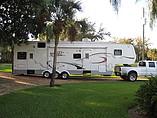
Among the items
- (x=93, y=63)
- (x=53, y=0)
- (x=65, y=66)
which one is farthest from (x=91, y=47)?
(x=53, y=0)

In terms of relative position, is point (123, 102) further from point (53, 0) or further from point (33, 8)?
point (33, 8)

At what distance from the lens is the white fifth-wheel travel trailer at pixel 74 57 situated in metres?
13.2

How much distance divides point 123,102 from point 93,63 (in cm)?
781

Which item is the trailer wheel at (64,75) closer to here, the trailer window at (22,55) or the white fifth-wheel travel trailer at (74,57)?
the white fifth-wheel travel trailer at (74,57)

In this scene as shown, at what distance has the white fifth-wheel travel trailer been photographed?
13164 millimetres

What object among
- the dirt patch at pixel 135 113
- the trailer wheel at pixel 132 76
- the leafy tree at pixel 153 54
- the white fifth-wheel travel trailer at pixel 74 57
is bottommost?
the dirt patch at pixel 135 113

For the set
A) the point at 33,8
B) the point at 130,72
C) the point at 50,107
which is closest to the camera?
the point at 50,107

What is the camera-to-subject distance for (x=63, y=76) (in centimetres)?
1318

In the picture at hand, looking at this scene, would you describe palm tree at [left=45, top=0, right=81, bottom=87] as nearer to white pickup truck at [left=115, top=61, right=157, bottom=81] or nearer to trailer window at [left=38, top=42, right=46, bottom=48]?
trailer window at [left=38, top=42, right=46, bottom=48]

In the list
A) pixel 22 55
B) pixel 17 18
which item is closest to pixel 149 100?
pixel 17 18

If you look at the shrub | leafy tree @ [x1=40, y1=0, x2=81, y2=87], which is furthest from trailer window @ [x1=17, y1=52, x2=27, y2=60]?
the shrub

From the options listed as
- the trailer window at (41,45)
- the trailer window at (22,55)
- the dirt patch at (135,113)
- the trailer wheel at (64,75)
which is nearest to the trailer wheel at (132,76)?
the trailer wheel at (64,75)

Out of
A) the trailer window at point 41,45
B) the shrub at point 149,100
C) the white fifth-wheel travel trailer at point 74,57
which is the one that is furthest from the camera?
the trailer window at point 41,45

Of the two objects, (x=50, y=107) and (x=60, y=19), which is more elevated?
(x=60, y=19)
